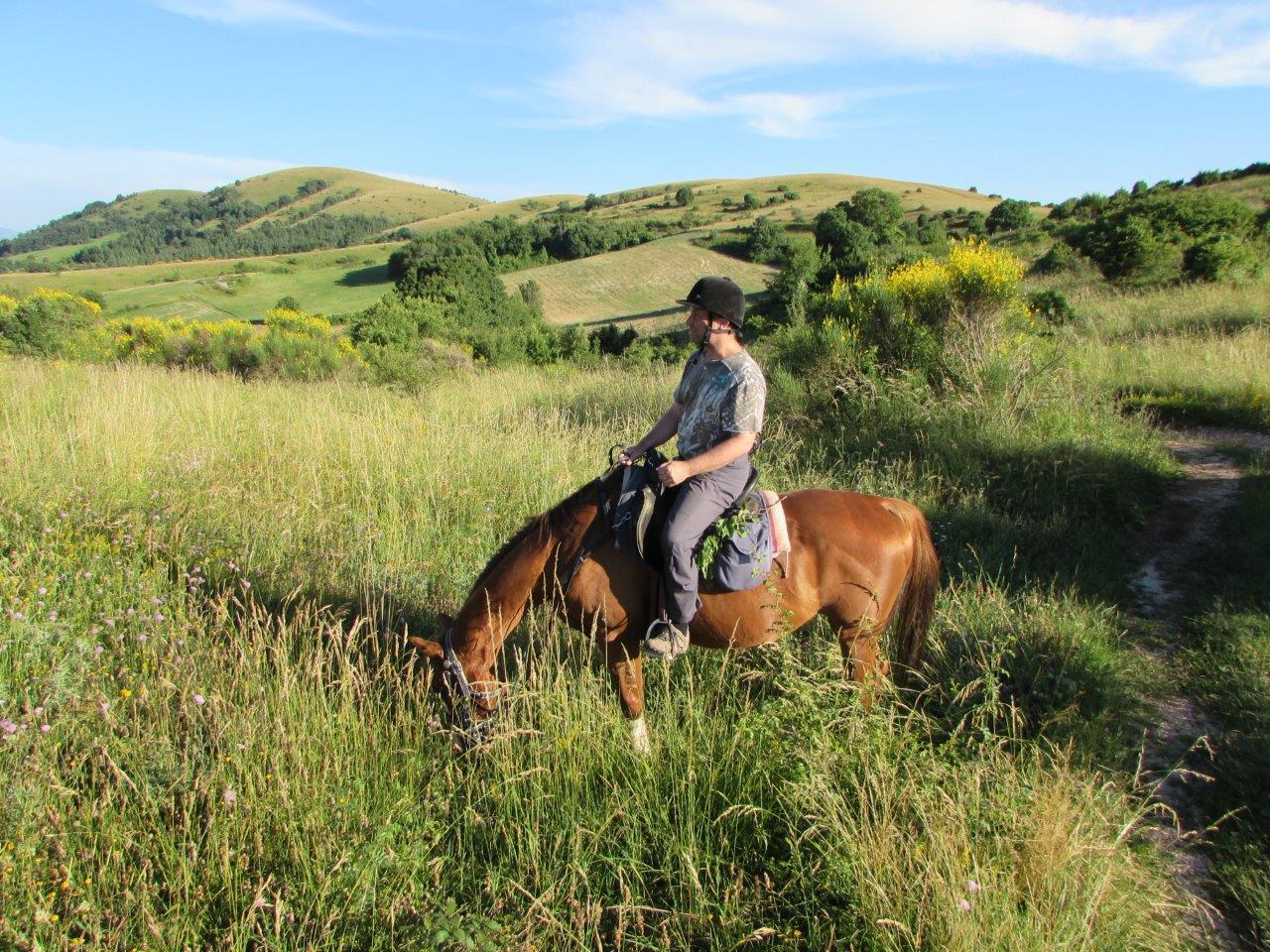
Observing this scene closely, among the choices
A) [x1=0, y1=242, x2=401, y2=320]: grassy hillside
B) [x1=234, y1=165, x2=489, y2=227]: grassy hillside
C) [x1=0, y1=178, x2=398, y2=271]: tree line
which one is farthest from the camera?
[x1=234, y1=165, x2=489, y2=227]: grassy hillside

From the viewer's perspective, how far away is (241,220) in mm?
128625

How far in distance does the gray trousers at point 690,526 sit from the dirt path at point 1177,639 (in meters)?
2.07

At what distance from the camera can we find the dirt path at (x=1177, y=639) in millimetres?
3146

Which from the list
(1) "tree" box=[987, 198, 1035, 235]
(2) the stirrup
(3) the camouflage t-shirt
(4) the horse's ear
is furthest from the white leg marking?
(1) "tree" box=[987, 198, 1035, 235]

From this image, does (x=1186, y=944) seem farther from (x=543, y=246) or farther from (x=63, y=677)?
(x=543, y=246)

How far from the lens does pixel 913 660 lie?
4.15 meters

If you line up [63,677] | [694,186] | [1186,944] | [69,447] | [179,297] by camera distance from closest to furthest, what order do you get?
[1186,944]
[63,677]
[69,447]
[179,297]
[694,186]

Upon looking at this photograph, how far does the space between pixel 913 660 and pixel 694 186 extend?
123 metres

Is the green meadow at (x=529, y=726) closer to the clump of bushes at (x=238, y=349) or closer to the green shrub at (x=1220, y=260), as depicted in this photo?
the clump of bushes at (x=238, y=349)

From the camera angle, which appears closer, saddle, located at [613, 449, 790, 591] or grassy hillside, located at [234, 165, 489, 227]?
saddle, located at [613, 449, 790, 591]

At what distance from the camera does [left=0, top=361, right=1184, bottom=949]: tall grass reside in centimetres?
254

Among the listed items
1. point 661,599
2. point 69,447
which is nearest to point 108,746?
point 661,599

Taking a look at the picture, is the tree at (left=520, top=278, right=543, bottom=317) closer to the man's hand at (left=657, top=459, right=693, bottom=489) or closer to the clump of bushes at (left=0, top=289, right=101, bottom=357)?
the clump of bushes at (left=0, top=289, right=101, bottom=357)

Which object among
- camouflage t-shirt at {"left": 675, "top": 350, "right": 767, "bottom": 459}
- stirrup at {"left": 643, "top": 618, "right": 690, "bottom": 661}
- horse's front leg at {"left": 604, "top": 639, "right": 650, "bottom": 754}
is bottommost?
horse's front leg at {"left": 604, "top": 639, "right": 650, "bottom": 754}
